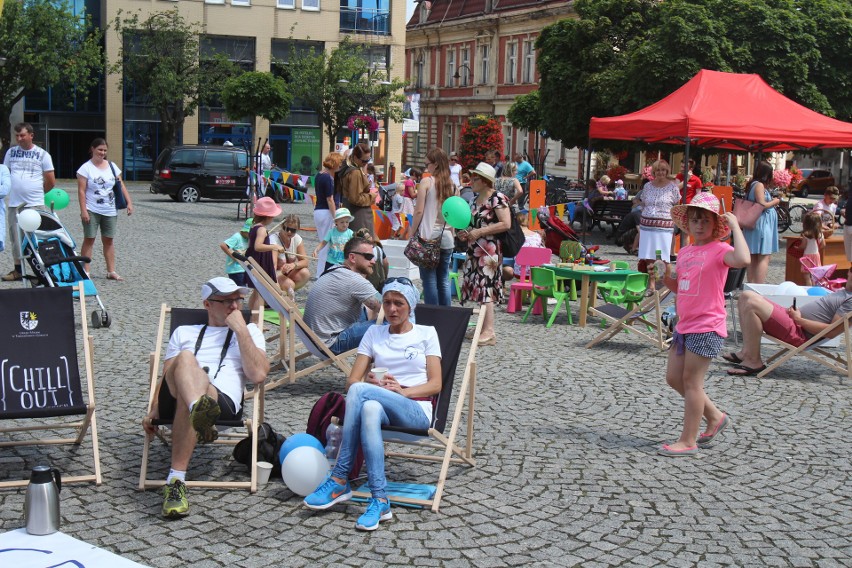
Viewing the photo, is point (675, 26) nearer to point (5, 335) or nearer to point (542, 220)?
point (542, 220)

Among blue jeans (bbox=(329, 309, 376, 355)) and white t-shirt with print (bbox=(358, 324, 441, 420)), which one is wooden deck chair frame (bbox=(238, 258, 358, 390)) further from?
white t-shirt with print (bbox=(358, 324, 441, 420))

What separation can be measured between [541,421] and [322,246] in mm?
5096

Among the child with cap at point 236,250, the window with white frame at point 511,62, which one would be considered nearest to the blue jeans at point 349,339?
the child with cap at point 236,250

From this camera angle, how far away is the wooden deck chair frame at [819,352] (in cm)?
861

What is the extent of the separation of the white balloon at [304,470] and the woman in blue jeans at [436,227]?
4.43 meters

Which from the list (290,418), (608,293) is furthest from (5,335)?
(608,293)

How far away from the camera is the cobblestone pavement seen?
4.82m

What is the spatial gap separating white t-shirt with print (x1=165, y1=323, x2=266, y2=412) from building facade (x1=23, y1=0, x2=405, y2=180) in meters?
38.5

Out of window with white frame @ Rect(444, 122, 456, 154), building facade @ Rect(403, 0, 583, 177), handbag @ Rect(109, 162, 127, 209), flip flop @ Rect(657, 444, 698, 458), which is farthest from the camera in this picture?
window with white frame @ Rect(444, 122, 456, 154)

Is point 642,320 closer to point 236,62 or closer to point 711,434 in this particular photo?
point 711,434

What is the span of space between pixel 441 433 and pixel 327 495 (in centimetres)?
83

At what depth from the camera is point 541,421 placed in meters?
7.18

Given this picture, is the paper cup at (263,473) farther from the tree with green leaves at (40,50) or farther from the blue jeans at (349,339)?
the tree with green leaves at (40,50)

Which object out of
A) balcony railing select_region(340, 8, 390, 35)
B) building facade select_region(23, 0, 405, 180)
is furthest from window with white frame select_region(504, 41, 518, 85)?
balcony railing select_region(340, 8, 390, 35)
